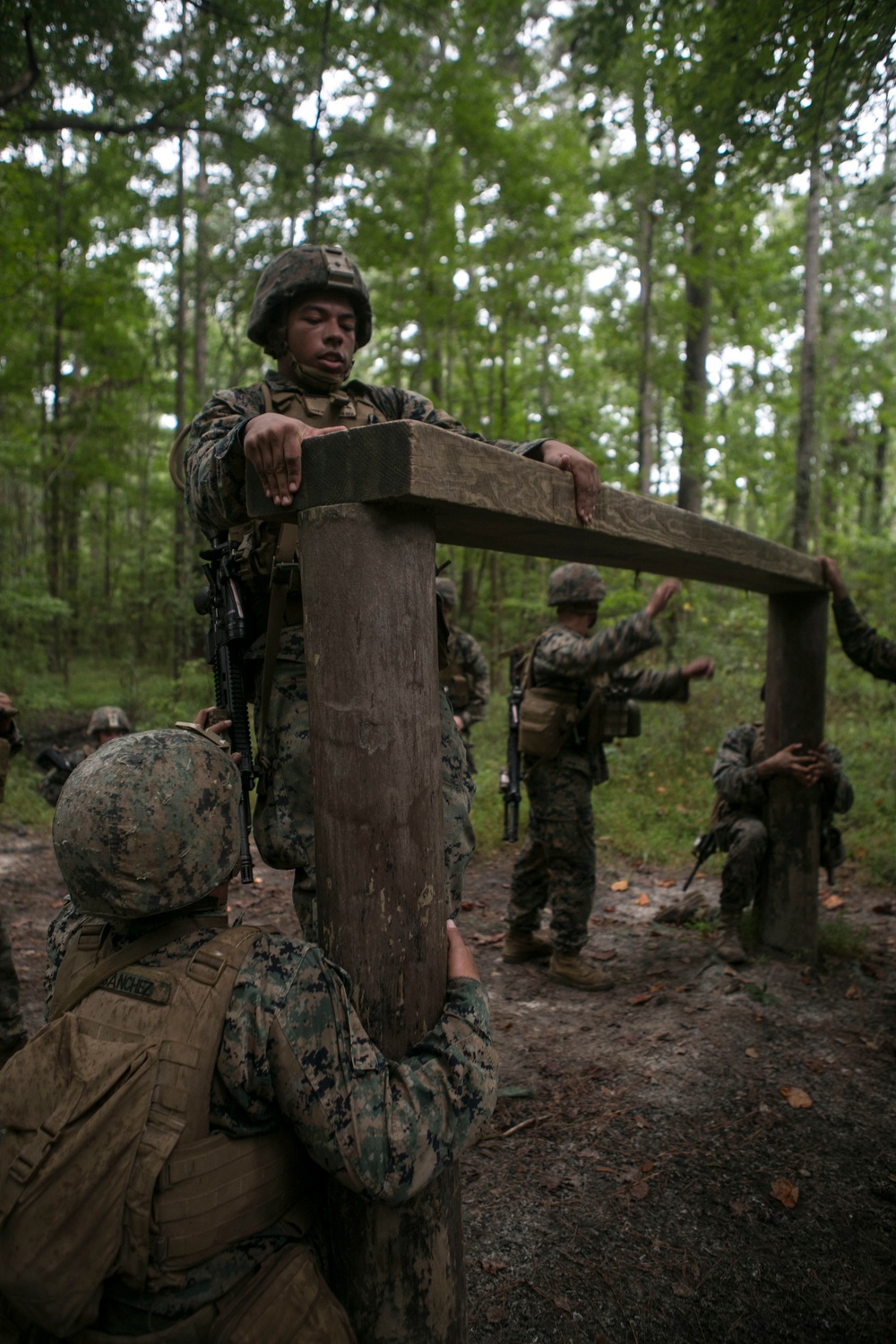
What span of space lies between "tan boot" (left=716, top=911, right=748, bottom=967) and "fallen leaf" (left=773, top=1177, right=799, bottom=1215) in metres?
1.89

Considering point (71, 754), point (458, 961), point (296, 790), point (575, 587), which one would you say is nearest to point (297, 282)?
point (296, 790)

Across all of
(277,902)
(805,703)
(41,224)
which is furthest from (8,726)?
(41,224)

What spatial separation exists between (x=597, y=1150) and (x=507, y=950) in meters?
2.18

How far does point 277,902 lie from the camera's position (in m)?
6.38

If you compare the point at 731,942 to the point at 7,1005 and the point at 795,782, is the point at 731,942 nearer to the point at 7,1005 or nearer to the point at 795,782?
the point at 795,782

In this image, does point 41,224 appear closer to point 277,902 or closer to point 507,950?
point 277,902

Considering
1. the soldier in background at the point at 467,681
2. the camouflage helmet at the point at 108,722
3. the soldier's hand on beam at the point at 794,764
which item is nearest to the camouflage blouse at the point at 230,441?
the soldier's hand on beam at the point at 794,764

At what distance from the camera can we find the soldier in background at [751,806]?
485cm

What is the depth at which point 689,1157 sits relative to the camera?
10.1 ft

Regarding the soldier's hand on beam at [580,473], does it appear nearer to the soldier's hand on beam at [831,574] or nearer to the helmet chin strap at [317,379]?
the helmet chin strap at [317,379]

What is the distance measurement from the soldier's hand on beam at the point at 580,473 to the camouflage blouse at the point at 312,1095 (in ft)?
4.09

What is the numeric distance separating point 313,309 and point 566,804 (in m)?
3.39

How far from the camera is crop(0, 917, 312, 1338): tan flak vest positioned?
1.33m

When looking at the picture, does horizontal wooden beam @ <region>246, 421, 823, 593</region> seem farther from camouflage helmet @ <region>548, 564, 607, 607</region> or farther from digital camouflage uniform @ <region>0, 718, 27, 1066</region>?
digital camouflage uniform @ <region>0, 718, 27, 1066</region>
